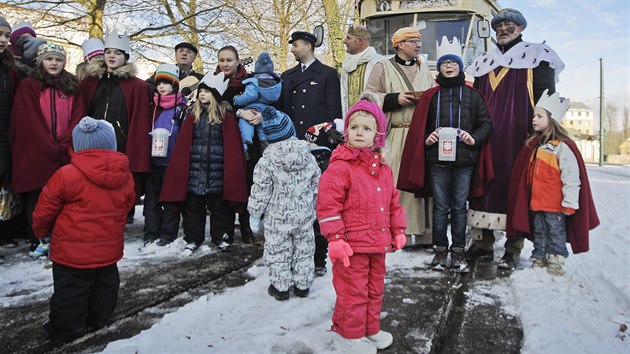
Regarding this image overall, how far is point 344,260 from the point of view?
255 cm

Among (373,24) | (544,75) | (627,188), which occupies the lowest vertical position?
(627,188)

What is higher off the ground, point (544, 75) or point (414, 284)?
point (544, 75)

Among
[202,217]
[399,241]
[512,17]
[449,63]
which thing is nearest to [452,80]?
[449,63]

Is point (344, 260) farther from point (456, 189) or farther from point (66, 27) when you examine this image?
point (66, 27)

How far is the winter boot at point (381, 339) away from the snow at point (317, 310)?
8.1 inches

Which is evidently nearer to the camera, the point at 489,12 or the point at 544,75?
the point at 544,75

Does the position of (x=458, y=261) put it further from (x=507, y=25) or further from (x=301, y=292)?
(x=507, y=25)

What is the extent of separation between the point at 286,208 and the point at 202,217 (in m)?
1.70

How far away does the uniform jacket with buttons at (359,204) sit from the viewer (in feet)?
8.75

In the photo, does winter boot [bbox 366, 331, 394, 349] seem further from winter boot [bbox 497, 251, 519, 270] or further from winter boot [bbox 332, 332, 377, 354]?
winter boot [bbox 497, 251, 519, 270]

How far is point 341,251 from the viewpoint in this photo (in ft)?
8.38

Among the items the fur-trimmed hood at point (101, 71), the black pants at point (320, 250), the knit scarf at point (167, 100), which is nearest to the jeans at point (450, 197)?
the black pants at point (320, 250)

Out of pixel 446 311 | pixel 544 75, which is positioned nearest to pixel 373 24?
pixel 544 75

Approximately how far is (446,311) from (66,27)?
11110 millimetres
